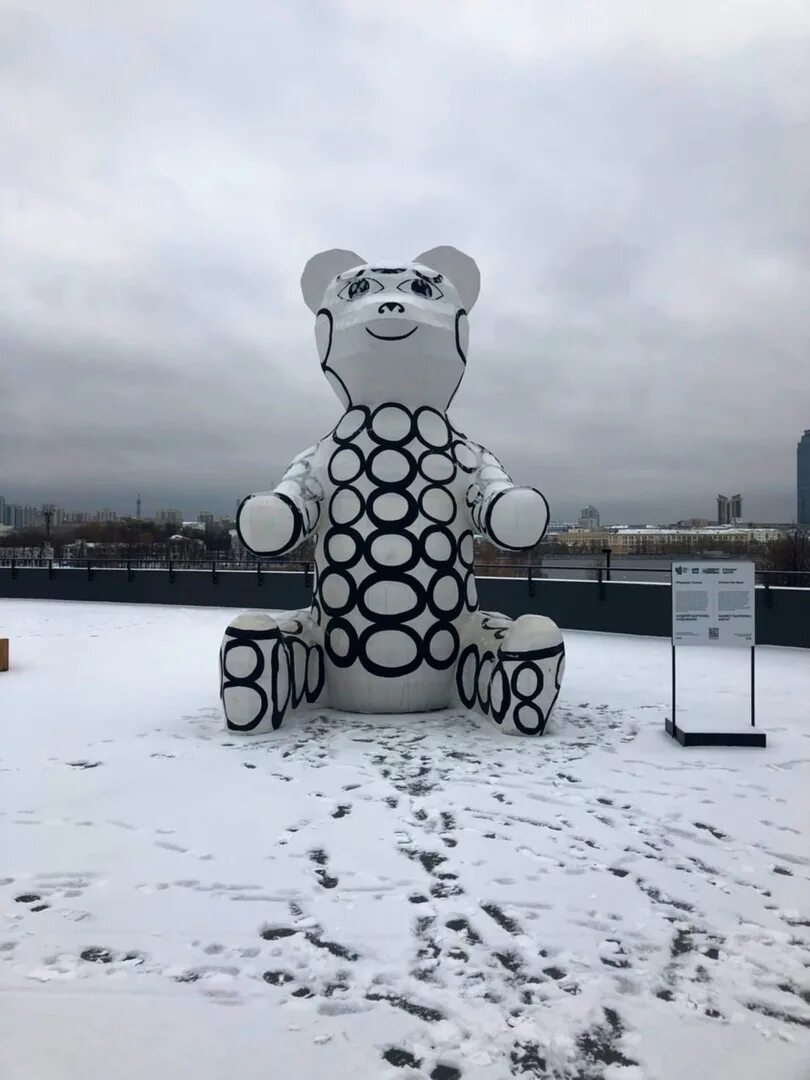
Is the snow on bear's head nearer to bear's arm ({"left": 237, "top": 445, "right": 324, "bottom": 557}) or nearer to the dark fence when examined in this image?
bear's arm ({"left": 237, "top": 445, "right": 324, "bottom": 557})

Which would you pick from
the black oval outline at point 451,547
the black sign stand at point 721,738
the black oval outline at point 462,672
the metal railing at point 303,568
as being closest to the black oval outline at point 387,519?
the black oval outline at point 451,547

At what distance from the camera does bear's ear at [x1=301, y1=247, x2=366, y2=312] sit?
5988 millimetres

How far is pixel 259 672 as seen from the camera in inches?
180

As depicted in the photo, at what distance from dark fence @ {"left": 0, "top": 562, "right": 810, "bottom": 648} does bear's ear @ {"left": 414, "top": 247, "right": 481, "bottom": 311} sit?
5283 mm

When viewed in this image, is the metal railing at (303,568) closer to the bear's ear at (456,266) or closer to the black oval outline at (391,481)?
the black oval outline at (391,481)

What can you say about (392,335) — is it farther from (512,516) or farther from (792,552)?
(792,552)

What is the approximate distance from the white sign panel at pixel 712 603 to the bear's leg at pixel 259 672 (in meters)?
2.47

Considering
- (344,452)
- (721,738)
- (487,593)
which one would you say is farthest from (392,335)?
(487,593)

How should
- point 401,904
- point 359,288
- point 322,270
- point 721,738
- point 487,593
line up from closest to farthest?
point 401,904, point 721,738, point 359,288, point 322,270, point 487,593

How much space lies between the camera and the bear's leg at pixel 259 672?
4543 millimetres

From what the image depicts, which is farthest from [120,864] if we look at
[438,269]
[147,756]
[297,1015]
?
[438,269]

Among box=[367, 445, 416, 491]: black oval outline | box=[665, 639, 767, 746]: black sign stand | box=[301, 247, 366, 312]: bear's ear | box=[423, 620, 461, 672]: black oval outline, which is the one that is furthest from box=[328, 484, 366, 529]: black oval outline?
box=[665, 639, 767, 746]: black sign stand

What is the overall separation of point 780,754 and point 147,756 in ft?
12.2

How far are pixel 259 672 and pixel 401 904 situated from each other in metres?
2.20
